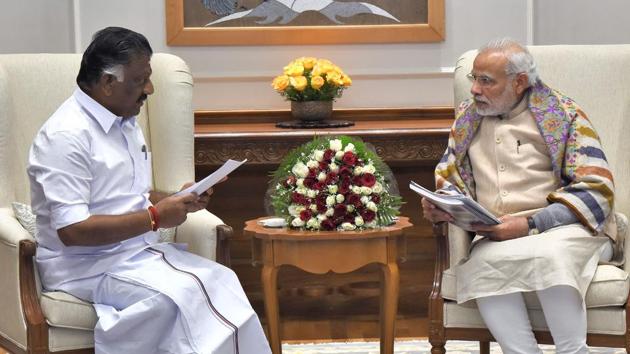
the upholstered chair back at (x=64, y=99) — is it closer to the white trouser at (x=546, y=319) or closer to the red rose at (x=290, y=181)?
the red rose at (x=290, y=181)

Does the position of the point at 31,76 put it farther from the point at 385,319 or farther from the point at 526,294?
the point at 526,294

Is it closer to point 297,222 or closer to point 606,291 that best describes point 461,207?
point 606,291

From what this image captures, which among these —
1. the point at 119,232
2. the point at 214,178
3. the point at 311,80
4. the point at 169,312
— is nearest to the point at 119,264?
the point at 119,232

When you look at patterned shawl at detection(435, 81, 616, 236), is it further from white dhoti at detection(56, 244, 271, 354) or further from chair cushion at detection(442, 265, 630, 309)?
white dhoti at detection(56, 244, 271, 354)

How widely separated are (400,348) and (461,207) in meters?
1.47

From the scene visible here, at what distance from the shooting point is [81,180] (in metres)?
4.12

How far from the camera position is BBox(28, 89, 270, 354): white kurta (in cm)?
404

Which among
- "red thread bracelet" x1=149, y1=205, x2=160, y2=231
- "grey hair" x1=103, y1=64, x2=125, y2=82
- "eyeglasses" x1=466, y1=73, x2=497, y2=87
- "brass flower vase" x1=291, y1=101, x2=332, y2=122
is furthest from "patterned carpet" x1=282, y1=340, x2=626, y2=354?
"grey hair" x1=103, y1=64, x2=125, y2=82

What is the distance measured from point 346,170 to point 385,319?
66 cm

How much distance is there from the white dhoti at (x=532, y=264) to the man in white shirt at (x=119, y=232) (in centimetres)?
81

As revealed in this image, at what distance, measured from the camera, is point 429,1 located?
6316 millimetres

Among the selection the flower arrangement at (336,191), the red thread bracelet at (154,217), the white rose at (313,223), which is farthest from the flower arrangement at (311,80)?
the red thread bracelet at (154,217)

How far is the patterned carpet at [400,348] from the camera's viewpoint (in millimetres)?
5477

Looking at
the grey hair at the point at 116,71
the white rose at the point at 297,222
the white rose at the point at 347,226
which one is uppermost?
the grey hair at the point at 116,71
